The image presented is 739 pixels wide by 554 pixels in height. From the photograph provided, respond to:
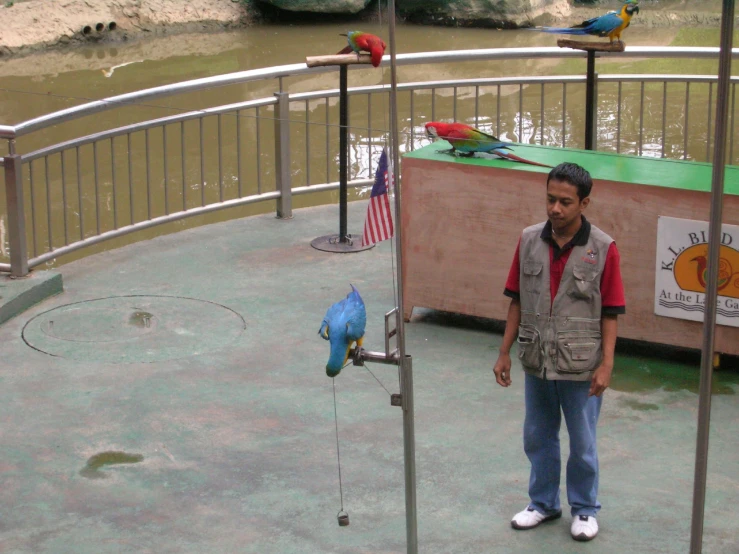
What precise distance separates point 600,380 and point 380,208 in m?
1.81

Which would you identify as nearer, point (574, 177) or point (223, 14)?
point (574, 177)

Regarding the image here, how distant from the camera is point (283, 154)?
8641 millimetres

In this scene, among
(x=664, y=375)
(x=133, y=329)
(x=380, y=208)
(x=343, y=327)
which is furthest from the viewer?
(x=133, y=329)

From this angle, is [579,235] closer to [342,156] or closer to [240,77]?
[342,156]

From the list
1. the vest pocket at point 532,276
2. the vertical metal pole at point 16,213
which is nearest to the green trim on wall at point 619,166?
the vest pocket at point 532,276

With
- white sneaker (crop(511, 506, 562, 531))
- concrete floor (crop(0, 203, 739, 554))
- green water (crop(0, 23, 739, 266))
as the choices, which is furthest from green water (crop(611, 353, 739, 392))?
green water (crop(0, 23, 739, 266))

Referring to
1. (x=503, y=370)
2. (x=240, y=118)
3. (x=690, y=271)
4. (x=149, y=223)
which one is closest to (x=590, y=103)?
(x=690, y=271)

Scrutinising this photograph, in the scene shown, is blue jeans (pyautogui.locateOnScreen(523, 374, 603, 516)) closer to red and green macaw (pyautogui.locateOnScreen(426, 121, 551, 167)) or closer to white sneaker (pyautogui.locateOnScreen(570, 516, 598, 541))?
white sneaker (pyautogui.locateOnScreen(570, 516, 598, 541))

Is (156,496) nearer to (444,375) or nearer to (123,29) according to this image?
(444,375)

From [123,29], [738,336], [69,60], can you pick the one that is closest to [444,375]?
[738,336]

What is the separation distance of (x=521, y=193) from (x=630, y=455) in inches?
70.2

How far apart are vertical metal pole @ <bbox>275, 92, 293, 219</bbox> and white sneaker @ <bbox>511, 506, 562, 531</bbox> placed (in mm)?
4280

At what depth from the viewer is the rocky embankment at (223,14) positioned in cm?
1968

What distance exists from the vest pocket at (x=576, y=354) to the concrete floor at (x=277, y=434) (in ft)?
2.49
